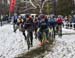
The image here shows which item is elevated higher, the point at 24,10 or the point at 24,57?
the point at 24,57

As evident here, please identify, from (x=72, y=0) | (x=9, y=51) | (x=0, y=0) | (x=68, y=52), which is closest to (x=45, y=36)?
(x=9, y=51)

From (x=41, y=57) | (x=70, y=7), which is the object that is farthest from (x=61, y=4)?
(x=41, y=57)

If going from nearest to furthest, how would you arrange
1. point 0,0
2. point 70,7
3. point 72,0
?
point 70,7 → point 72,0 → point 0,0

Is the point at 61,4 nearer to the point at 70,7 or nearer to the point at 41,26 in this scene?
the point at 70,7

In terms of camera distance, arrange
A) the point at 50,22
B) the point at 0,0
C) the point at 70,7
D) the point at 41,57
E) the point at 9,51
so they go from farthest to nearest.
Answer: the point at 0,0
the point at 70,7
the point at 50,22
the point at 9,51
the point at 41,57

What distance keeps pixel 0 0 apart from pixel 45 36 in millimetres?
81791

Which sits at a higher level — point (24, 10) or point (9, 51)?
point (9, 51)

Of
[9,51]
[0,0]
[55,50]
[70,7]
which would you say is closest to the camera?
[55,50]

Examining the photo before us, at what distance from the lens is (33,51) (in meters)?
21.1

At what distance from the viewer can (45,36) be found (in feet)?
80.4

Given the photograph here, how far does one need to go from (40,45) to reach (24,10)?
276 feet

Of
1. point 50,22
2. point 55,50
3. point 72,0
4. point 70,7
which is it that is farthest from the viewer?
point 72,0

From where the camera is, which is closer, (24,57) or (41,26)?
(24,57)

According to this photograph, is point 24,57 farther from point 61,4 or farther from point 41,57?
point 61,4
